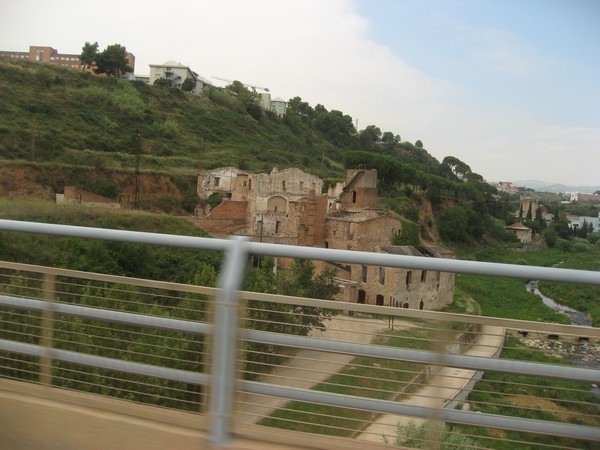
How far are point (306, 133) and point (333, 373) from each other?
3497 inches

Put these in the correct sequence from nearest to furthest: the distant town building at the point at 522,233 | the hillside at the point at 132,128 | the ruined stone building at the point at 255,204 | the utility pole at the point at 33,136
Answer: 1. the ruined stone building at the point at 255,204
2. the utility pole at the point at 33,136
3. the hillside at the point at 132,128
4. the distant town building at the point at 522,233

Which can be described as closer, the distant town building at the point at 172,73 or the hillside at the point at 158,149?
the hillside at the point at 158,149

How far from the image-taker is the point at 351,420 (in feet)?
7.68

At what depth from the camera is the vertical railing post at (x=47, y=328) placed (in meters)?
2.74

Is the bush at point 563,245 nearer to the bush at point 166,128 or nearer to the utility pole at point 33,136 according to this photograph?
the bush at point 166,128

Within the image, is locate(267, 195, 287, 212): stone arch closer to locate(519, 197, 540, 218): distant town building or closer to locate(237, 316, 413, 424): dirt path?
locate(519, 197, 540, 218): distant town building

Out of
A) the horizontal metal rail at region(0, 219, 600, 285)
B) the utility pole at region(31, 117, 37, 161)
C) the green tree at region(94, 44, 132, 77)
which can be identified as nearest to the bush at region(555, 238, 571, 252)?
the utility pole at region(31, 117, 37, 161)

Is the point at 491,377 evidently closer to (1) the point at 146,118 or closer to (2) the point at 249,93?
(1) the point at 146,118

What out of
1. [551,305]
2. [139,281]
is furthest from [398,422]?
[551,305]

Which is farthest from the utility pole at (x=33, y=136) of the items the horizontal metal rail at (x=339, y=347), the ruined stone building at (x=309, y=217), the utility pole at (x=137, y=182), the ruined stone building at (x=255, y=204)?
the horizontal metal rail at (x=339, y=347)

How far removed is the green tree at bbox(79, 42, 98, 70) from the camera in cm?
7762

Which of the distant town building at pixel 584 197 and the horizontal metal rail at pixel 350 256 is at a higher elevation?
the distant town building at pixel 584 197

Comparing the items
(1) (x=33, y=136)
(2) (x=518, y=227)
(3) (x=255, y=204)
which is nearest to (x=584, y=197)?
(2) (x=518, y=227)

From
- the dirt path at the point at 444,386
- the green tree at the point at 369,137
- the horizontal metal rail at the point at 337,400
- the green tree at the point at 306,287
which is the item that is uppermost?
the green tree at the point at 369,137
